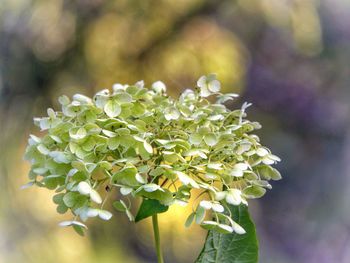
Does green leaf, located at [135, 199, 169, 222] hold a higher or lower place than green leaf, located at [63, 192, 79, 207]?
higher

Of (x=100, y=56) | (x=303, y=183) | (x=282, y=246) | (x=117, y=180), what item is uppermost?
(x=100, y=56)

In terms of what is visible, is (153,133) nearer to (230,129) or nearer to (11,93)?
(230,129)

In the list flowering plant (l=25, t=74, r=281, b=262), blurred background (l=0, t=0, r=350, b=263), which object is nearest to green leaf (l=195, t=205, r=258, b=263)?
flowering plant (l=25, t=74, r=281, b=262)

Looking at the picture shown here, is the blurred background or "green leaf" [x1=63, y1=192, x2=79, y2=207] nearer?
"green leaf" [x1=63, y1=192, x2=79, y2=207]

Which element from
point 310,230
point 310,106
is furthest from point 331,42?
point 310,230

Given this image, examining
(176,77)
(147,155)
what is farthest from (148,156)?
(176,77)

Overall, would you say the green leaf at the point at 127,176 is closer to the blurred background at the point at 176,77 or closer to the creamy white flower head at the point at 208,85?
the creamy white flower head at the point at 208,85

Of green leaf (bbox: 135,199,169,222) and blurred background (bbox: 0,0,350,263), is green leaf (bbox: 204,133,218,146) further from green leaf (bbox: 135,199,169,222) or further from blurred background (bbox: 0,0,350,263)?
blurred background (bbox: 0,0,350,263)

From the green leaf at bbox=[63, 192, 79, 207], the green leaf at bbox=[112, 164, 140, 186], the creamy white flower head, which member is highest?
the creamy white flower head
